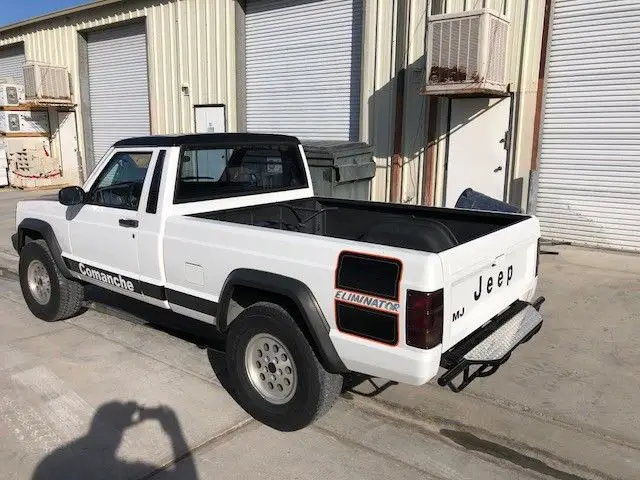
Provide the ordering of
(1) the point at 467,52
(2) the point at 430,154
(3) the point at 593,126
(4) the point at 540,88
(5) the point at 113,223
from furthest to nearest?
(2) the point at 430,154 < (4) the point at 540,88 < (3) the point at 593,126 < (1) the point at 467,52 < (5) the point at 113,223

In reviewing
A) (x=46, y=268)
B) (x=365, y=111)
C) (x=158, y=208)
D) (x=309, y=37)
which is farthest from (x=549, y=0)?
(x=46, y=268)

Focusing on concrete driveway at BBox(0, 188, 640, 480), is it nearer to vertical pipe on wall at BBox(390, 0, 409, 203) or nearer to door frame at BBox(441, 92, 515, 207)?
door frame at BBox(441, 92, 515, 207)

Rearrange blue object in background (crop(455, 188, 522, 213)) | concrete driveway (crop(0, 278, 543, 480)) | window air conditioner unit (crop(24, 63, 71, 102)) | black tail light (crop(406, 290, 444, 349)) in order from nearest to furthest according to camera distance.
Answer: black tail light (crop(406, 290, 444, 349)) → concrete driveway (crop(0, 278, 543, 480)) → blue object in background (crop(455, 188, 522, 213)) → window air conditioner unit (crop(24, 63, 71, 102))

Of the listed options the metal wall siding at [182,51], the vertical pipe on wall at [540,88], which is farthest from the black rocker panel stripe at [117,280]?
the metal wall siding at [182,51]

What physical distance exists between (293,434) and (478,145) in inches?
282

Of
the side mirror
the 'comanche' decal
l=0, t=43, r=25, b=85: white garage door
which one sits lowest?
the 'comanche' decal

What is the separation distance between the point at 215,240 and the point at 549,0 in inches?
297

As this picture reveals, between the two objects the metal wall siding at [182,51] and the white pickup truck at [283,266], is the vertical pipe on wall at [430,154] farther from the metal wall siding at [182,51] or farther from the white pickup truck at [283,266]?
the metal wall siding at [182,51]

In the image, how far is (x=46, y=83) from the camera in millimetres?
16719

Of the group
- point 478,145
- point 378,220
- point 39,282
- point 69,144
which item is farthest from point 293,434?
point 69,144

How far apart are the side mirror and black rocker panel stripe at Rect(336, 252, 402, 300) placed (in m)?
2.67

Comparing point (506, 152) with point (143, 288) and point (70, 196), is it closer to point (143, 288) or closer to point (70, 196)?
point (143, 288)

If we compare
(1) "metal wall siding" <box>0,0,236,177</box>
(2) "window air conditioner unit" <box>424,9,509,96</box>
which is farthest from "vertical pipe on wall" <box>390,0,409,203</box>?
(1) "metal wall siding" <box>0,0,236,177</box>

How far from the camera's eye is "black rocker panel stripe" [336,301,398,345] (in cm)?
269
